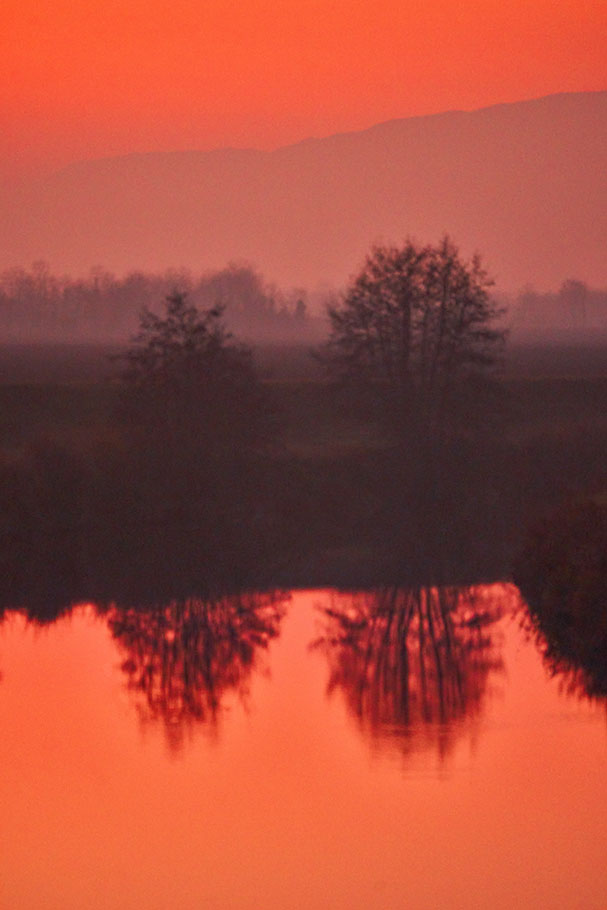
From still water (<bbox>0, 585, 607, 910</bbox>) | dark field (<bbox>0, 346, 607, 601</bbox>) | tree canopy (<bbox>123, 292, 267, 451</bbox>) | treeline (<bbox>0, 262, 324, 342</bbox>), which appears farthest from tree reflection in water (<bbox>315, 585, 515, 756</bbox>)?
treeline (<bbox>0, 262, 324, 342</bbox>)

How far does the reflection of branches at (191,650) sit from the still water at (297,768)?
0.26ft

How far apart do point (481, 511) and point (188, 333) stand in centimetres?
1015

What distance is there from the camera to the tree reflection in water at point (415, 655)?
2178 centimetres

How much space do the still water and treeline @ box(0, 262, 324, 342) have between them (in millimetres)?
120146

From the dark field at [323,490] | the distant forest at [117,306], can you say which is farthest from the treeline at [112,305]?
the dark field at [323,490]

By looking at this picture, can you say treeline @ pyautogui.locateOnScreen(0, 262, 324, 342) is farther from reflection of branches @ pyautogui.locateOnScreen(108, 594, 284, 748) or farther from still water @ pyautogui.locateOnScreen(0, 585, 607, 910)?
still water @ pyautogui.locateOnScreen(0, 585, 607, 910)

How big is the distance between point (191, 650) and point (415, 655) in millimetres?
3900

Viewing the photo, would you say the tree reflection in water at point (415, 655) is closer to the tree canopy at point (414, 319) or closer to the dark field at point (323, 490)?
the dark field at point (323, 490)

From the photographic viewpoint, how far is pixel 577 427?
5478cm

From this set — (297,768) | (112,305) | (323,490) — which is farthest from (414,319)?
(112,305)

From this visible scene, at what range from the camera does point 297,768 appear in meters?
19.2

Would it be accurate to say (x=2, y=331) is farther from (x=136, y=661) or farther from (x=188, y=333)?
(x=136, y=661)

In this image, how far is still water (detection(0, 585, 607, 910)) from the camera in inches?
599

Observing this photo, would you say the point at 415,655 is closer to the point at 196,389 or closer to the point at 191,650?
the point at 191,650
